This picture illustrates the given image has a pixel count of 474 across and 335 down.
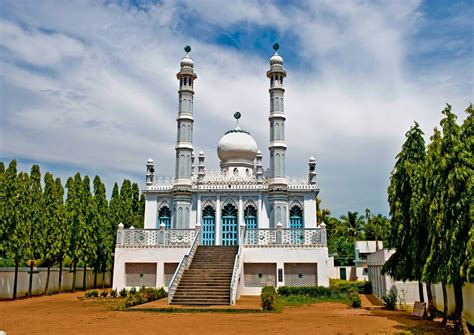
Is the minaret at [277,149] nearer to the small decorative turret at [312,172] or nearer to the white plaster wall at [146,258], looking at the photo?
the small decorative turret at [312,172]

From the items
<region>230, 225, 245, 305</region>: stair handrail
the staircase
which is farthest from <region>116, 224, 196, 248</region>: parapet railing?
<region>230, 225, 245, 305</region>: stair handrail

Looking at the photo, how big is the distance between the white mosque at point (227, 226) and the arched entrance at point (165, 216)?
0.22 feet

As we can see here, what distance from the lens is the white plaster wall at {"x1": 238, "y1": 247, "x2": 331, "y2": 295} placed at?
2453 centimetres

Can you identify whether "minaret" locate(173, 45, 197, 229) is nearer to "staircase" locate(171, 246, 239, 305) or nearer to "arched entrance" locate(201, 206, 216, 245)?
"arched entrance" locate(201, 206, 216, 245)

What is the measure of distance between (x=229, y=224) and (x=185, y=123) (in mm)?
7282

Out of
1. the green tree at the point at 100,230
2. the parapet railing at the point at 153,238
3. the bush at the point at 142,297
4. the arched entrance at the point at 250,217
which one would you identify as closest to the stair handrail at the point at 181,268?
the parapet railing at the point at 153,238

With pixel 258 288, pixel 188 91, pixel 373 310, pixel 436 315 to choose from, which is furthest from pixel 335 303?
pixel 188 91

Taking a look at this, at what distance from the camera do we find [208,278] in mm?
21156

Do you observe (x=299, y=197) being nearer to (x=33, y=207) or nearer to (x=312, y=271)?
(x=312, y=271)

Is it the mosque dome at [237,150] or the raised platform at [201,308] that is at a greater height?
the mosque dome at [237,150]

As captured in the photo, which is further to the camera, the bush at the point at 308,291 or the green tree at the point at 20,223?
the bush at the point at 308,291

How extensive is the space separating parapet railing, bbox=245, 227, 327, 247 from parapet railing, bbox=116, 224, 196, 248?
338 cm

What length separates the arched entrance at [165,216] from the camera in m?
31.3

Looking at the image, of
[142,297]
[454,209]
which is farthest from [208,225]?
[454,209]
